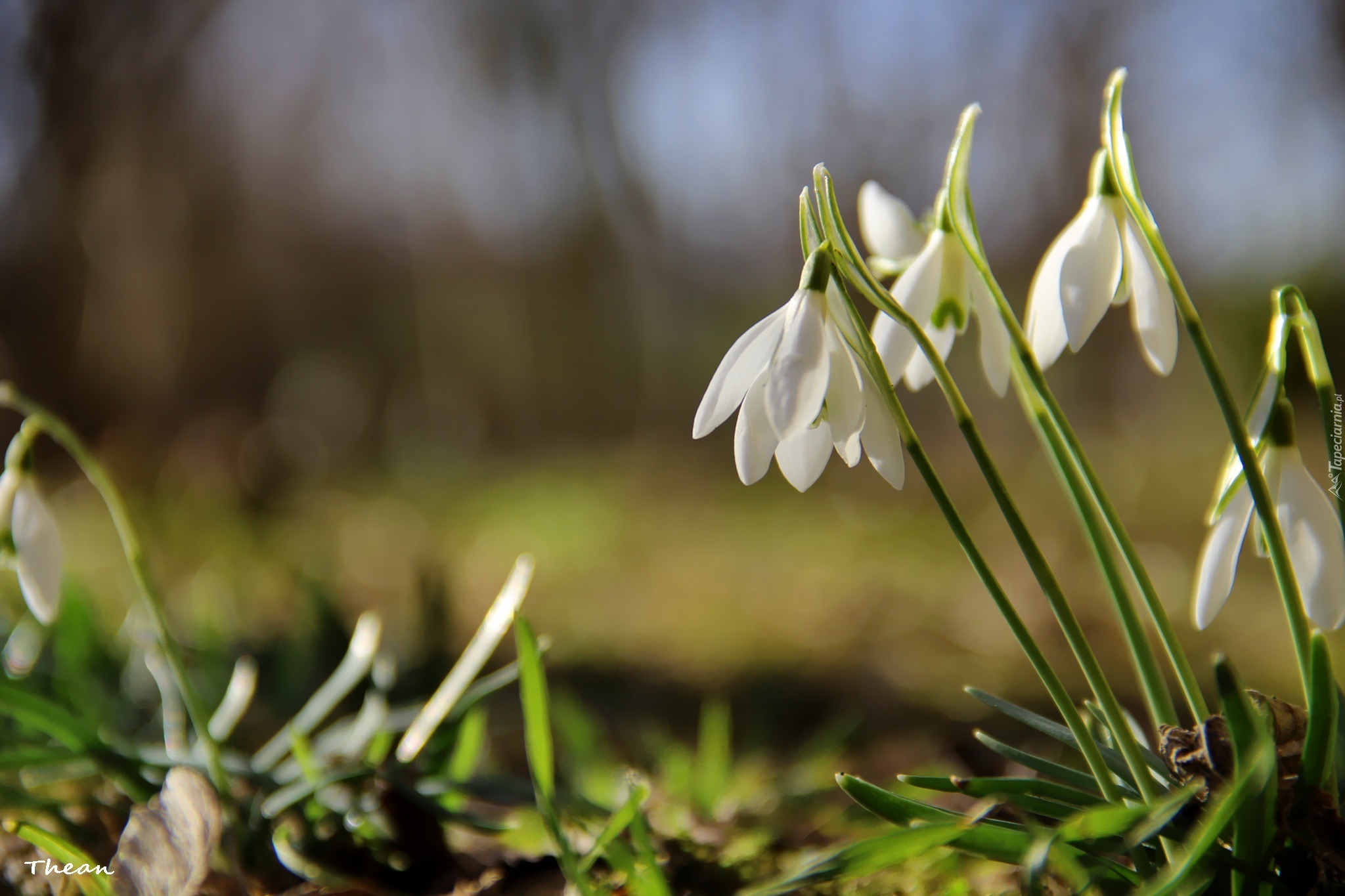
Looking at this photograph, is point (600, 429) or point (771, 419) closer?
Answer: point (771, 419)

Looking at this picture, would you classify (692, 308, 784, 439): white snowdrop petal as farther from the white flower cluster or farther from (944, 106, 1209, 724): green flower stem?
(944, 106, 1209, 724): green flower stem

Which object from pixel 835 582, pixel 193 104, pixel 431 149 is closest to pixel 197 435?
pixel 193 104

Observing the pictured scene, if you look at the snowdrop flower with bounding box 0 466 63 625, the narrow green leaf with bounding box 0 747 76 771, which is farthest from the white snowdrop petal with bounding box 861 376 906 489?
the narrow green leaf with bounding box 0 747 76 771

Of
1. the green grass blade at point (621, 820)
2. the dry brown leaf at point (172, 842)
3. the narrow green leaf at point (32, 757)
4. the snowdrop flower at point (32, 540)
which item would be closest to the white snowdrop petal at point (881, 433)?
the green grass blade at point (621, 820)

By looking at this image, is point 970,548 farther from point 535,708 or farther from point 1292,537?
point 535,708

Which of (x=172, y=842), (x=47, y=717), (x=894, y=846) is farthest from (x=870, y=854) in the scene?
(x=47, y=717)

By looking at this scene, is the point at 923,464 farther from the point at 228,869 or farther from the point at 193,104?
the point at 193,104

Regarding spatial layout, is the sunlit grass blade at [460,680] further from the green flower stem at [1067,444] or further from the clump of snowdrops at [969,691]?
the green flower stem at [1067,444]
